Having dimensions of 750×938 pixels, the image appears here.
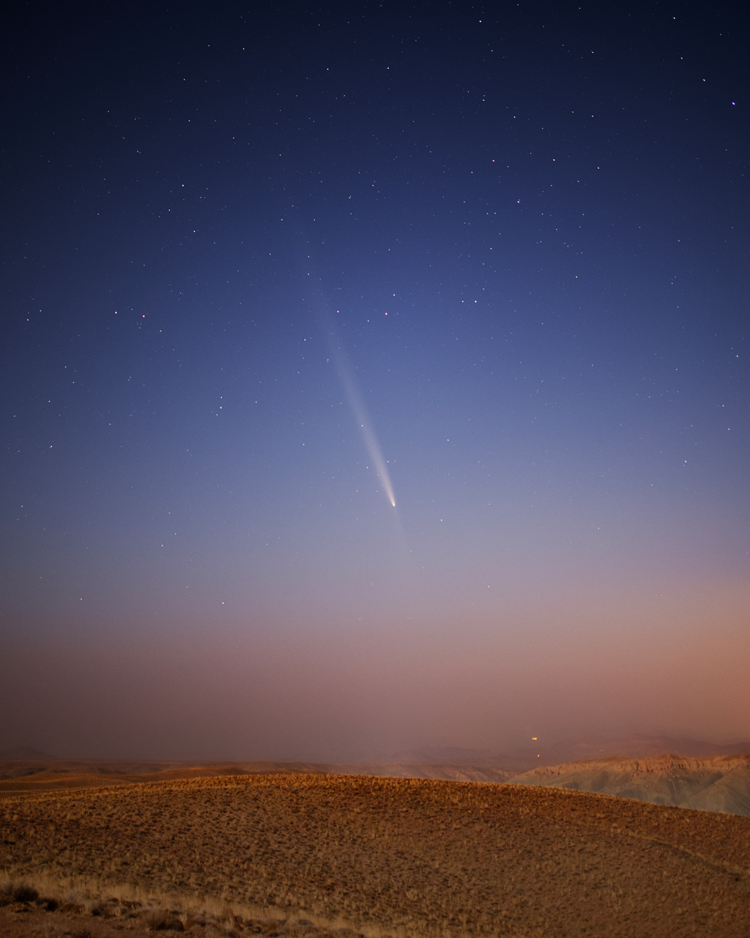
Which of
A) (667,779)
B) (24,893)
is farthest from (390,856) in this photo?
(667,779)

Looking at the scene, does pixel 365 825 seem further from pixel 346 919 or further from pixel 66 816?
pixel 66 816

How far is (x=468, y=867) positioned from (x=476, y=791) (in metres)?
8.59

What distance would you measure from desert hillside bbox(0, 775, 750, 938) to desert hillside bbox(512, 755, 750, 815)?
145m

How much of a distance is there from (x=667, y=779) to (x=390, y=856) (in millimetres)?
177431

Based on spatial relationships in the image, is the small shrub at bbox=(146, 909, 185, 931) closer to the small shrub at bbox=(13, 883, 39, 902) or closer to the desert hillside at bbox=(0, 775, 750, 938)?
the desert hillside at bbox=(0, 775, 750, 938)

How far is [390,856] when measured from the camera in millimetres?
19297

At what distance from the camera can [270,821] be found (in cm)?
2095

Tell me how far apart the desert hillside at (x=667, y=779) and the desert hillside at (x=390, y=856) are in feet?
475

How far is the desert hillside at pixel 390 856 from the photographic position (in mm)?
14742

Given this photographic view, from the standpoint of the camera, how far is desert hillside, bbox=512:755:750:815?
14562cm

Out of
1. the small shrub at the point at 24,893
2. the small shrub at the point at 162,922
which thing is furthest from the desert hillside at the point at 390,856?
the small shrub at the point at 24,893

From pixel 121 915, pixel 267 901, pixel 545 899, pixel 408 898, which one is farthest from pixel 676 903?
pixel 121 915

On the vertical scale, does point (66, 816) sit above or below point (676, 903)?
above

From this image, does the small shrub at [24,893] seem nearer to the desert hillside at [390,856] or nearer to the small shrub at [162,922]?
the desert hillside at [390,856]
